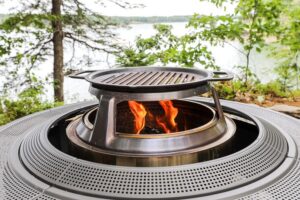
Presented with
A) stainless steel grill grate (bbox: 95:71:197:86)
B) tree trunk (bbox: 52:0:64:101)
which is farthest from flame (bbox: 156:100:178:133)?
tree trunk (bbox: 52:0:64:101)

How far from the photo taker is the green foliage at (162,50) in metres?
6.22

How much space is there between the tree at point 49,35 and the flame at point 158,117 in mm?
6390

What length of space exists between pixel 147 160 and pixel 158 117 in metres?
1.25

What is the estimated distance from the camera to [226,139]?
2301mm

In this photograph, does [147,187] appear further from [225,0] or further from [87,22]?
[87,22]

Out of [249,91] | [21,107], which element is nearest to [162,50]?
[249,91]

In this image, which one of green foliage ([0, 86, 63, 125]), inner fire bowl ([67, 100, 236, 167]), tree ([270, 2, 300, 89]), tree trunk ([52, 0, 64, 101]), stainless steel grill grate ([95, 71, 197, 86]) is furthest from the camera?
tree trunk ([52, 0, 64, 101])

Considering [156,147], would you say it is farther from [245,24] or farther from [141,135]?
[245,24]

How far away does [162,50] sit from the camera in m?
8.66

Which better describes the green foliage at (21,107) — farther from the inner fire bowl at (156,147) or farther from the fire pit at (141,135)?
the inner fire bowl at (156,147)

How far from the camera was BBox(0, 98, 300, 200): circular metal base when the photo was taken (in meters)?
1.69

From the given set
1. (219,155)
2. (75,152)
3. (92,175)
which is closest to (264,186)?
(219,155)

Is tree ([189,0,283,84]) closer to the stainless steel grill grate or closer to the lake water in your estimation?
the lake water

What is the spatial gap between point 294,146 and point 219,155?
0.63m
